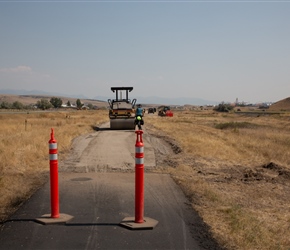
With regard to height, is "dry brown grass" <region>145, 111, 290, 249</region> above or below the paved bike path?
below

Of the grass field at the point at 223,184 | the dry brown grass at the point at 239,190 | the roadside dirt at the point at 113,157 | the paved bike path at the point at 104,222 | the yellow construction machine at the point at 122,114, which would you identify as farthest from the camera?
the yellow construction machine at the point at 122,114

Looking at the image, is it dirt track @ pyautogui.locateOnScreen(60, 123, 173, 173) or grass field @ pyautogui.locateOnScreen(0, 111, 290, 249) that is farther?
dirt track @ pyautogui.locateOnScreen(60, 123, 173, 173)

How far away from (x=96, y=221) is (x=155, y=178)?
3.97m

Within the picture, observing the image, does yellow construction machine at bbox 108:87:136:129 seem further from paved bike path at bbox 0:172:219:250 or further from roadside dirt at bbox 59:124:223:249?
paved bike path at bbox 0:172:219:250

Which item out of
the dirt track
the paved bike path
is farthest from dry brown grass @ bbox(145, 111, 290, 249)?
the dirt track

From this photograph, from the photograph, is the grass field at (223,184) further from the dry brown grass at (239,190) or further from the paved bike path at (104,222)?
the paved bike path at (104,222)

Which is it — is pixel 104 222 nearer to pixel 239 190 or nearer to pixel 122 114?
pixel 239 190

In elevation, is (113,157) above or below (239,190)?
above

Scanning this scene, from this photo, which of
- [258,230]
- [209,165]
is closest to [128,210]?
[258,230]

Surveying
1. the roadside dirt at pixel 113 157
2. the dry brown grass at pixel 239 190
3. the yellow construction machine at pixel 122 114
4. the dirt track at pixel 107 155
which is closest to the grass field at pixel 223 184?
the dry brown grass at pixel 239 190

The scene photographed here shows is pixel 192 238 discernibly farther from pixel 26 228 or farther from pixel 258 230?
pixel 26 228

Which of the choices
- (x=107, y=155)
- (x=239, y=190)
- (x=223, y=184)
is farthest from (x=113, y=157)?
(x=239, y=190)

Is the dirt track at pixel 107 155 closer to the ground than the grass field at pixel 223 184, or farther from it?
farther from it

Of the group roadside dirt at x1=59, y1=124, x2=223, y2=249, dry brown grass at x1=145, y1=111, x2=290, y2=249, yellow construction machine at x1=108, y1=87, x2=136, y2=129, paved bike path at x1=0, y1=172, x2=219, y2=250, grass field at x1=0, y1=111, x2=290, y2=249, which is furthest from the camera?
yellow construction machine at x1=108, y1=87, x2=136, y2=129
